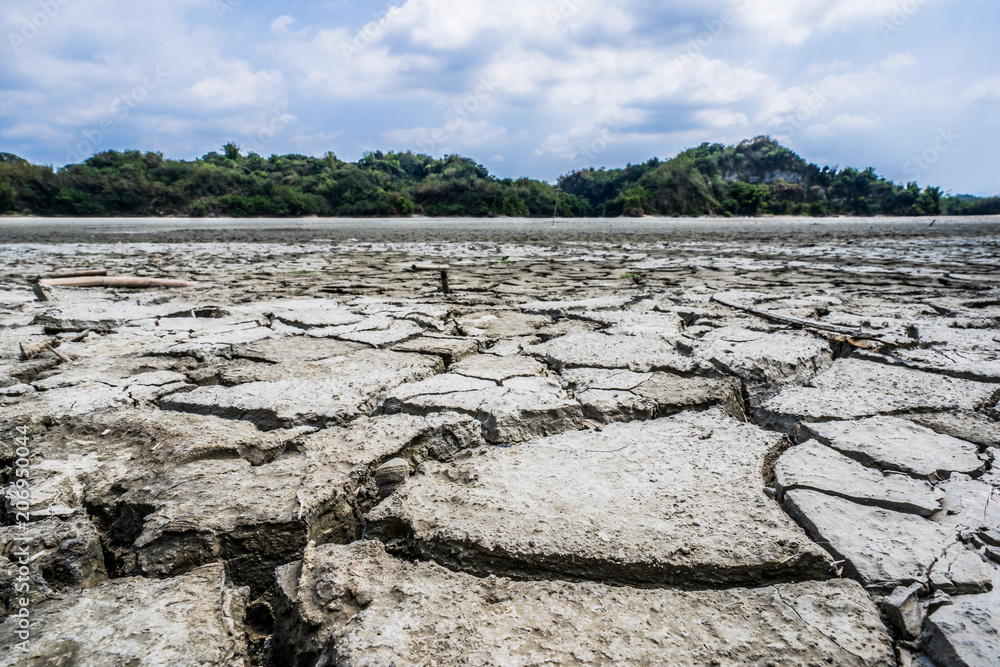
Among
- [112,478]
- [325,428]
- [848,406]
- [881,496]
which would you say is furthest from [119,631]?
[848,406]

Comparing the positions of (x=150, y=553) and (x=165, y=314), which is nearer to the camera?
(x=150, y=553)

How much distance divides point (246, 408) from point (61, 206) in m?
43.2

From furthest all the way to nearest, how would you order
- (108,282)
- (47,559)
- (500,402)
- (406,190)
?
(406,190) < (108,282) < (500,402) < (47,559)

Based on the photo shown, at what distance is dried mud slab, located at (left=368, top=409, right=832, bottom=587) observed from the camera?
0.82 metres

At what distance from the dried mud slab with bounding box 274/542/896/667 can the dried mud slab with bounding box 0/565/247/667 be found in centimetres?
8

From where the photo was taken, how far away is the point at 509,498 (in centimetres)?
100

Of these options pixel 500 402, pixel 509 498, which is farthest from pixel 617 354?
pixel 509 498

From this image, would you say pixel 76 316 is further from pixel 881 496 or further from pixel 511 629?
pixel 881 496

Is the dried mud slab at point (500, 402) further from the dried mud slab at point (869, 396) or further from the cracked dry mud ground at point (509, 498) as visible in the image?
the dried mud slab at point (869, 396)

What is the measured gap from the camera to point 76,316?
97.5 inches

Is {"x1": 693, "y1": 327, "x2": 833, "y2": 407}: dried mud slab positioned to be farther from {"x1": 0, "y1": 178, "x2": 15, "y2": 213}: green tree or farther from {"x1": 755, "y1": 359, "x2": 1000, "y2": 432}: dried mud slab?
{"x1": 0, "y1": 178, "x2": 15, "y2": 213}: green tree

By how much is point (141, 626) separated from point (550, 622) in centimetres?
59

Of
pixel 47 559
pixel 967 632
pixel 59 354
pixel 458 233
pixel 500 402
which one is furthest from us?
pixel 458 233

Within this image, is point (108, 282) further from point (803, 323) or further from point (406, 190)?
point (406, 190)
